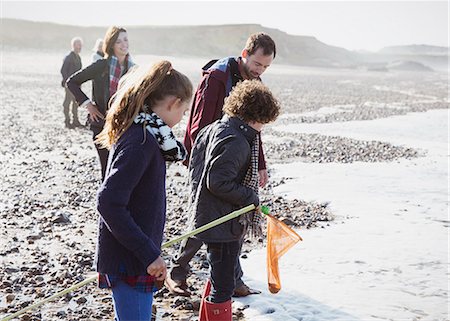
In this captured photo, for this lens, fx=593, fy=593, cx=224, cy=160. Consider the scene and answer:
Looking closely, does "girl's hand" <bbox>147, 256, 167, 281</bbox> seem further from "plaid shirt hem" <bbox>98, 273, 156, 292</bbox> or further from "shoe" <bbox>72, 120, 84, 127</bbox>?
"shoe" <bbox>72, 120, 84, 127</bbox>

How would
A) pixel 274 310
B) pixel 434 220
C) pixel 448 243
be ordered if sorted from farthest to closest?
pixel 434 220, pixel 448 243, pixel 274 310

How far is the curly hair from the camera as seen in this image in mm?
3848

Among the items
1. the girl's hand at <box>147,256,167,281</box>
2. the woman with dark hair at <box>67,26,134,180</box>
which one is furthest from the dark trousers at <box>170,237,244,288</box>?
the girl's hand at <box>147,256,167,281</box>

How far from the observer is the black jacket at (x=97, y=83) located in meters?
6.40

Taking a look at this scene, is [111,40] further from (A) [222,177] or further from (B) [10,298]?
(A) [222,177]

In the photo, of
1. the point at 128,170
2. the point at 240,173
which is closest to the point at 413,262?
the point at 240,173

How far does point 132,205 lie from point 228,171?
39.4 inches

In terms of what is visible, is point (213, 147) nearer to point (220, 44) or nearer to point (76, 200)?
point (76, 200)

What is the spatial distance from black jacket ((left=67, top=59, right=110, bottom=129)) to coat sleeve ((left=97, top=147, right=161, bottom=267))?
369 cm

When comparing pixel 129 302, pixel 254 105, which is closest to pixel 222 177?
pixel 254 105

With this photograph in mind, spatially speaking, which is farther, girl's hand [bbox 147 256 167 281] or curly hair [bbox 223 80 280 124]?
curly hair [bbox 223 80 280 124]

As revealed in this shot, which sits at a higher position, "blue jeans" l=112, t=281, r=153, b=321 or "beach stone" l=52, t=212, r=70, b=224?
"blue jeans" l=112, t=281, r=153, b=321

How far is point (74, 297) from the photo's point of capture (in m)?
5.16

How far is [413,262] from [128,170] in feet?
15.1
